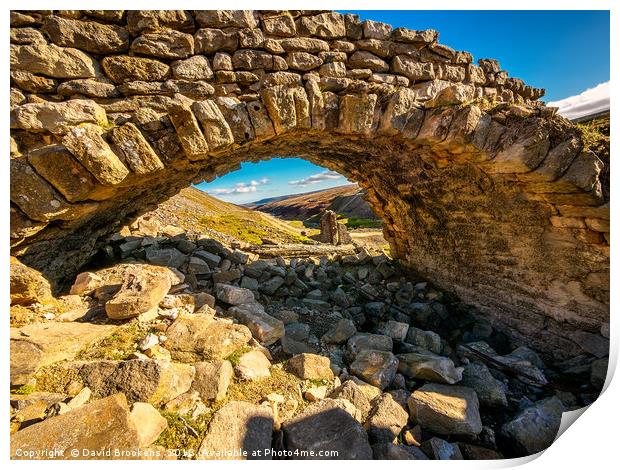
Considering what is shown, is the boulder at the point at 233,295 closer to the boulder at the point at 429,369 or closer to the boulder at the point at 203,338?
the boulder at the point at 203,338

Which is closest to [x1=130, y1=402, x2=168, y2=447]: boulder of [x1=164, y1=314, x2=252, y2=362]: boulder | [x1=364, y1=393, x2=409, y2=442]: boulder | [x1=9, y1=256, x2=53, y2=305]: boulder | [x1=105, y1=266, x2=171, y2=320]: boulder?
[x1=164, y1=314, x2=252, y2=362]: boulder

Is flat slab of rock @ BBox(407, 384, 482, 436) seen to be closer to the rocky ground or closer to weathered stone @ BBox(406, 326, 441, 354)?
the rocky ground

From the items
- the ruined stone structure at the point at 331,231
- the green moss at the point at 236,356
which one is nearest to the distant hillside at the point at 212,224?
the ruined stone structure at the point at 331,231

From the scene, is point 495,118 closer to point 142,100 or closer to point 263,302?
point 263,302

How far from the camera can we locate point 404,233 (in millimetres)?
5770

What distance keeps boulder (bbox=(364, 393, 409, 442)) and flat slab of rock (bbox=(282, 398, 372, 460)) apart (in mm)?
199

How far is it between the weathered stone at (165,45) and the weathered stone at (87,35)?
0.18 meters

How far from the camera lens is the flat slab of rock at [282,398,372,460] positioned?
79.0 inches

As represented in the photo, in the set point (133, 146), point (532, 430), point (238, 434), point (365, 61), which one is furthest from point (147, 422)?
point (365, 61)

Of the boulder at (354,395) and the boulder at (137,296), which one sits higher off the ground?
the boulder at (137,296)

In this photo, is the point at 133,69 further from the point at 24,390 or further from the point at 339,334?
the point at 339,334

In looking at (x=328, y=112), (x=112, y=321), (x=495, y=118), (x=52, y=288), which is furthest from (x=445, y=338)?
(x=52, y=288)

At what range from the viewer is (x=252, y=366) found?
2543 mm

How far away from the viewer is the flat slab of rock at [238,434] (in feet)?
6.23
